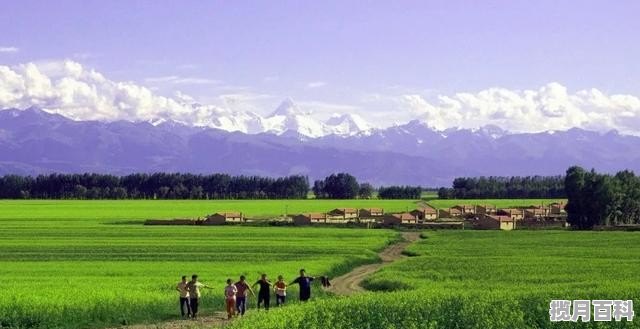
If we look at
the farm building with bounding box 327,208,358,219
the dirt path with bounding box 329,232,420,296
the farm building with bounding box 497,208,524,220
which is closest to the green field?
the dirt path with bounding box 329,232,420,296

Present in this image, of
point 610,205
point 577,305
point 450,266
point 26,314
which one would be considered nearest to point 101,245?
point 450,266

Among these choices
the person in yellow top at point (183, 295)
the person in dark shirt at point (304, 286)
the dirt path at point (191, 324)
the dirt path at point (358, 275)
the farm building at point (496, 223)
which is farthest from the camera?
the farm building at point (496, 223)

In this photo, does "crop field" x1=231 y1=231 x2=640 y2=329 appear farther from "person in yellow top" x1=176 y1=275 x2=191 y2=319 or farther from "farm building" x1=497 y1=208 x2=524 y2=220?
"farm building" x1=497 y1=208 x2=524 y2=220

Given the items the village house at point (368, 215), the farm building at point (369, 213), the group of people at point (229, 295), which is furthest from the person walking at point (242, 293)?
the farm building at point (369, 213)

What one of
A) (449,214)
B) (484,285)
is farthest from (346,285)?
(449,214)

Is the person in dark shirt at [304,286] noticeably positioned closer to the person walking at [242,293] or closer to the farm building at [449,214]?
the person walking at [242,293]

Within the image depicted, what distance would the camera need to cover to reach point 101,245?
77688 mm

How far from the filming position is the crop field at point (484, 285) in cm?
2961

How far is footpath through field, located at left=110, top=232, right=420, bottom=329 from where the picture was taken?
33.2 m

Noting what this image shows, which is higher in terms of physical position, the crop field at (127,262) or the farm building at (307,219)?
the farm building at (307,219)

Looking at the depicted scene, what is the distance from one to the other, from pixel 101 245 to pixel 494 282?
39.5 metres

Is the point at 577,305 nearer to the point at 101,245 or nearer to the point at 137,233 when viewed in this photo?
the point at 101,245

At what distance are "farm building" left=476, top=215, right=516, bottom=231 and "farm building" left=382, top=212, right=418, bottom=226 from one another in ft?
34.6

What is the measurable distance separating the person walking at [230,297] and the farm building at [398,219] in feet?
328
